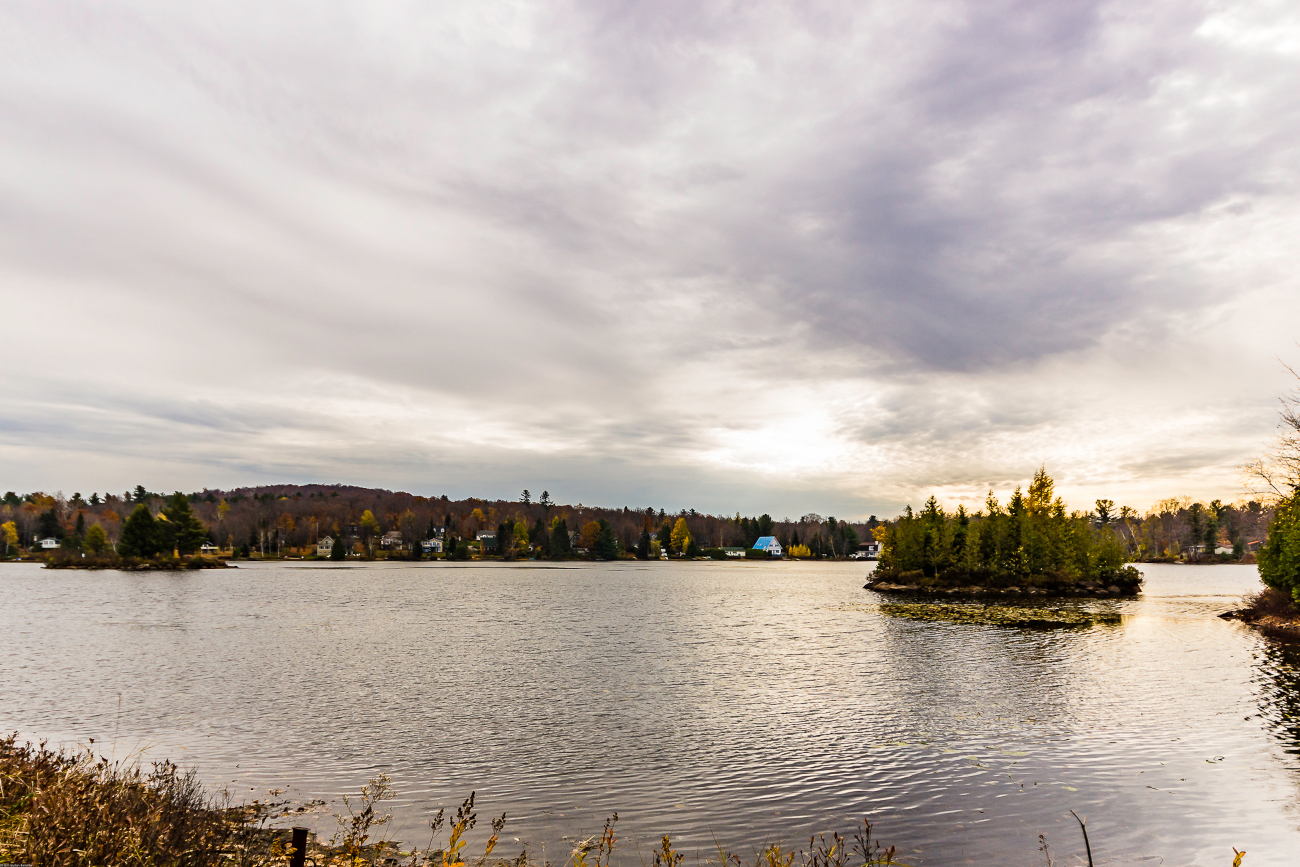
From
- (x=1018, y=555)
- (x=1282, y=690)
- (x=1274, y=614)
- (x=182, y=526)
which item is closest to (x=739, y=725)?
(x=1282, y=690)

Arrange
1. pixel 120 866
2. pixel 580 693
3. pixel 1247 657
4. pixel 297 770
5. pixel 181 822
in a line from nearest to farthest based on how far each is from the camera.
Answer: pixel 120 866 → pixel 181 822 → pixel 297 770 → pixel 580 693 → pixel 1247 657

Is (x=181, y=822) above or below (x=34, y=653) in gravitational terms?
above

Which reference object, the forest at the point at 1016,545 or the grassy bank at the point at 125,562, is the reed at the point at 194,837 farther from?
the grassy bank at the point at 125,562

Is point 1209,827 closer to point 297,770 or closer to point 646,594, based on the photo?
point 297,770

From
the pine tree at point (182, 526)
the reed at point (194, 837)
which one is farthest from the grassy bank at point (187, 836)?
the pine tree at point (182, 526)

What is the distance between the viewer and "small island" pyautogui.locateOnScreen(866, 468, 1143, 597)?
84.2 m

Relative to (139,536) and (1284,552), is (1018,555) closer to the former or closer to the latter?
(1284,552)

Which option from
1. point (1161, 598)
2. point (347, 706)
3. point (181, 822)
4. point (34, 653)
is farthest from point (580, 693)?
point (1161, 598)

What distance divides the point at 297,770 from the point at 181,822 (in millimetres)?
8726

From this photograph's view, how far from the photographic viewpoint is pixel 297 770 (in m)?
16.1

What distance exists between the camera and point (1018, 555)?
279ft

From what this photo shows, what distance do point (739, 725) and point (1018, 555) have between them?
257ft

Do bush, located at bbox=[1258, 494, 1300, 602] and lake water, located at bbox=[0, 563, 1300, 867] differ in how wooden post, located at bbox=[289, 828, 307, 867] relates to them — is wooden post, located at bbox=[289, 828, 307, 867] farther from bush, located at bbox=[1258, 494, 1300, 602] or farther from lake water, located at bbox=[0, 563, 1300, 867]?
bush, located at bbox=[1258, 494, 1300, 602]

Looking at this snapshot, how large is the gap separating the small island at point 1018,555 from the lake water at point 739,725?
40201 mm
